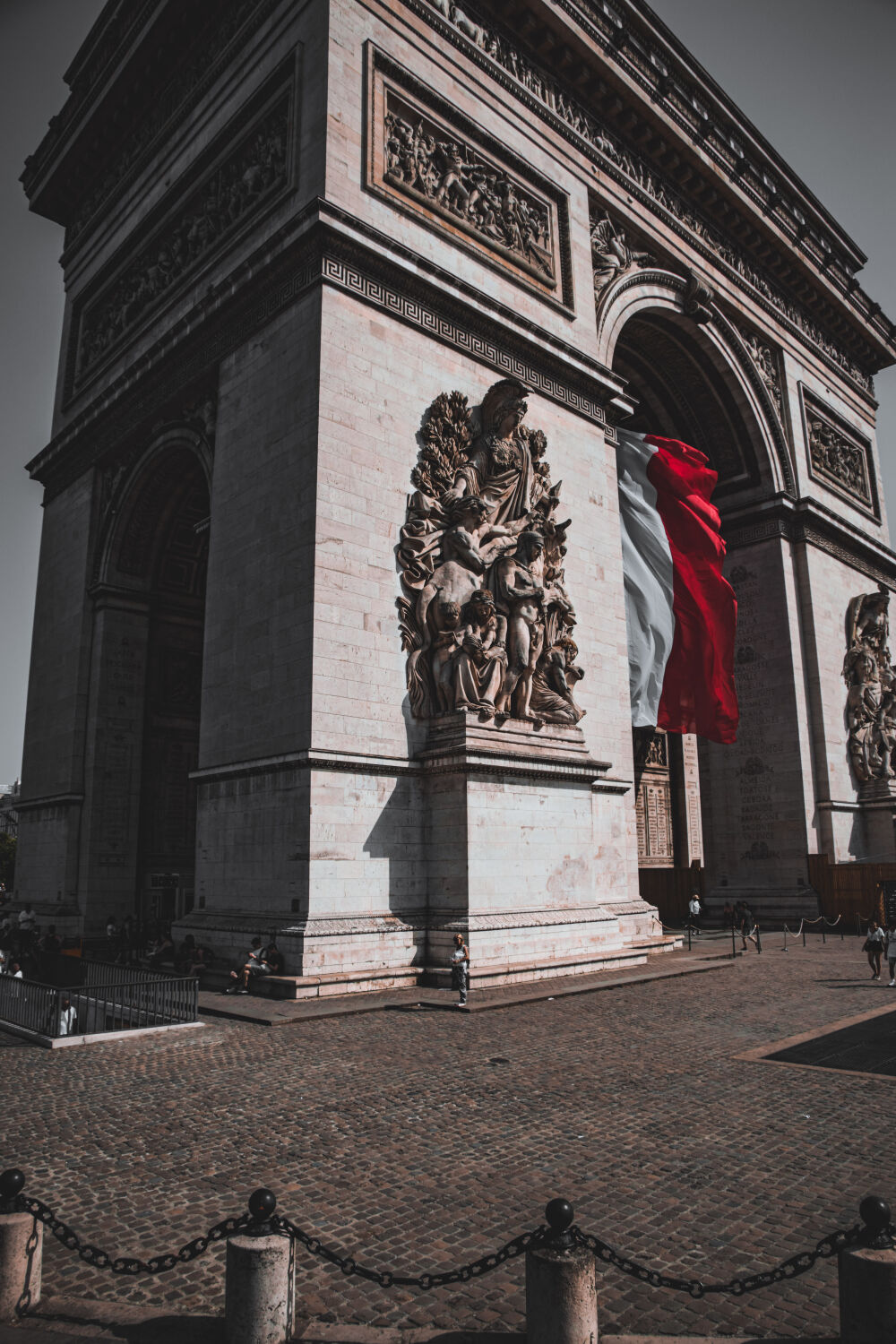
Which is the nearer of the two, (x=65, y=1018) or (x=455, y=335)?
(x=65, y=1018)

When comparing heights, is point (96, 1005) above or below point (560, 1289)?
below

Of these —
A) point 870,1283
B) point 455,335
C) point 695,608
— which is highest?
point 455,335

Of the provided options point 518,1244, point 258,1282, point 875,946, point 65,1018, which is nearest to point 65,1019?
point 65,1018

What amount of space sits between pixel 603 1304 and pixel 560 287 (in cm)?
2223

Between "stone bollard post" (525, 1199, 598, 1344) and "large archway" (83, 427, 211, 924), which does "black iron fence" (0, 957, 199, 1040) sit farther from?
"large archway" (83, 427, 211, 924)

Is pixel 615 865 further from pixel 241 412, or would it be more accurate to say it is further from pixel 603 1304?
pixel 603 1304

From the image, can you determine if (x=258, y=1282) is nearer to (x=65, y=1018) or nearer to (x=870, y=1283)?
(x=870, y=1283)

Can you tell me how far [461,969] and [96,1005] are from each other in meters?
5.23

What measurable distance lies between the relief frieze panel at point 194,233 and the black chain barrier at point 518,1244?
1923 cm

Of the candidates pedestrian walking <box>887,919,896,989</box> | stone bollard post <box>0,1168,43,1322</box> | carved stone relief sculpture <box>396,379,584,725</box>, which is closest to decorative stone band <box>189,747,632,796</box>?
carved stone relief sculpture <box>396,379,584,725</box>

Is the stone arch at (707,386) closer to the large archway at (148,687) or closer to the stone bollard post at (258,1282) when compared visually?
the large archway at (148,687)

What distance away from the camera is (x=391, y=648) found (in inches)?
664

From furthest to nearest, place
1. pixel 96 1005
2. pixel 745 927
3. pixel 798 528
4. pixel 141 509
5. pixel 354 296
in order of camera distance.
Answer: pixel 798 528 → pixel 141 509 → pixel 745 927 → pixel 354 296 → pixel 96 1005

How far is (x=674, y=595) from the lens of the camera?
23891mm
